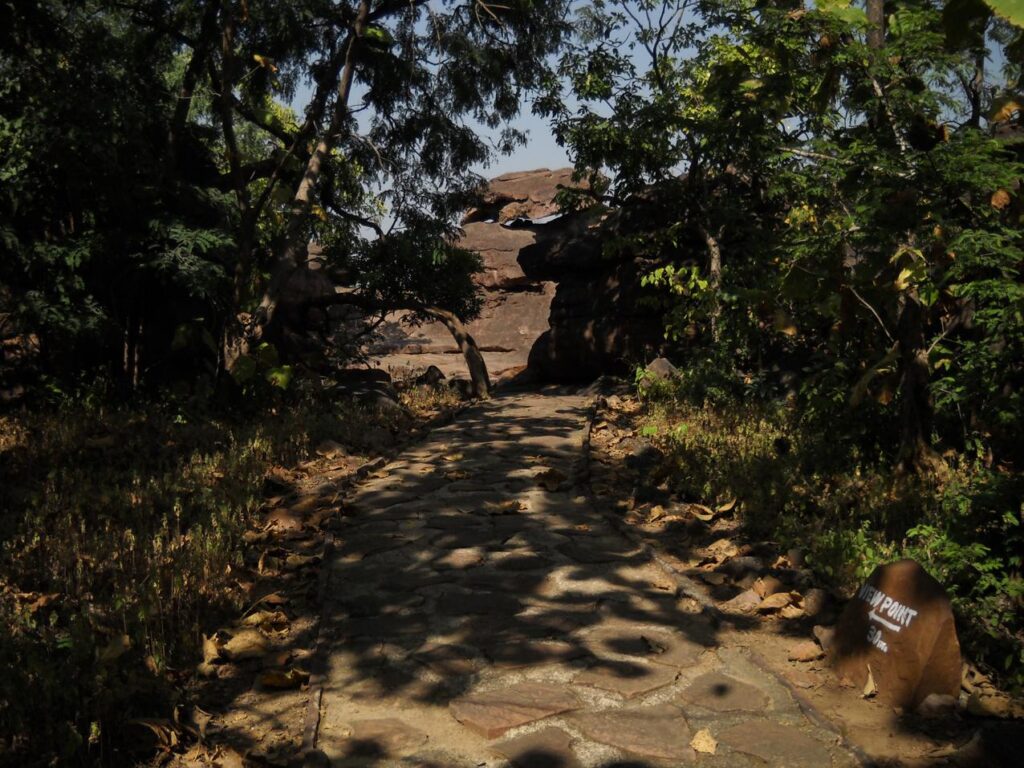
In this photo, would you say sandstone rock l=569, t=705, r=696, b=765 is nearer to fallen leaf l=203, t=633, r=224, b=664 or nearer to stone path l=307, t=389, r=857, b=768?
stone path l=307, t=389, r=857, b=768

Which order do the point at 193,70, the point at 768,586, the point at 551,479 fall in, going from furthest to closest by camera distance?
the point at 193,70 → the point at 551,479 → the point at 768,586

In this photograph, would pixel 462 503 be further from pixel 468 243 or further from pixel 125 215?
pixel 468 243

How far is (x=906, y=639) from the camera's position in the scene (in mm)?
4406

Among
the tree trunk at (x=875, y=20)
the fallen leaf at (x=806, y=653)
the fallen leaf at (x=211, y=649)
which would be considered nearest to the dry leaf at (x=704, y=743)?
the fallen leaf at (x=806, y=653)

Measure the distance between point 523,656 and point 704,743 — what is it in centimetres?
122

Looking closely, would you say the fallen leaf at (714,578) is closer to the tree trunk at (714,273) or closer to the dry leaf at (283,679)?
the dry leaf at (283,679)

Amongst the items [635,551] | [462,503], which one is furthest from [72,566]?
[635,551]

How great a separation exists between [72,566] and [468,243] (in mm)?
26449

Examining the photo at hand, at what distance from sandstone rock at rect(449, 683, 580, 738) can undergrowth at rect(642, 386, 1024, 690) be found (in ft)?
7.05

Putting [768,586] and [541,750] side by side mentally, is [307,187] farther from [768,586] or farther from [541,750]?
[541,750]

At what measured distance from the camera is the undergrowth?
4.90 m

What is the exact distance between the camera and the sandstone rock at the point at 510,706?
4301 millimetres

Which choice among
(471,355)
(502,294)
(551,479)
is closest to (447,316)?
(471,355)

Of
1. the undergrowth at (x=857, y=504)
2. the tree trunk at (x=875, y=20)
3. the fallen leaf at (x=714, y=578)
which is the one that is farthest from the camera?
the tree trunk at (x=875, y=20)
